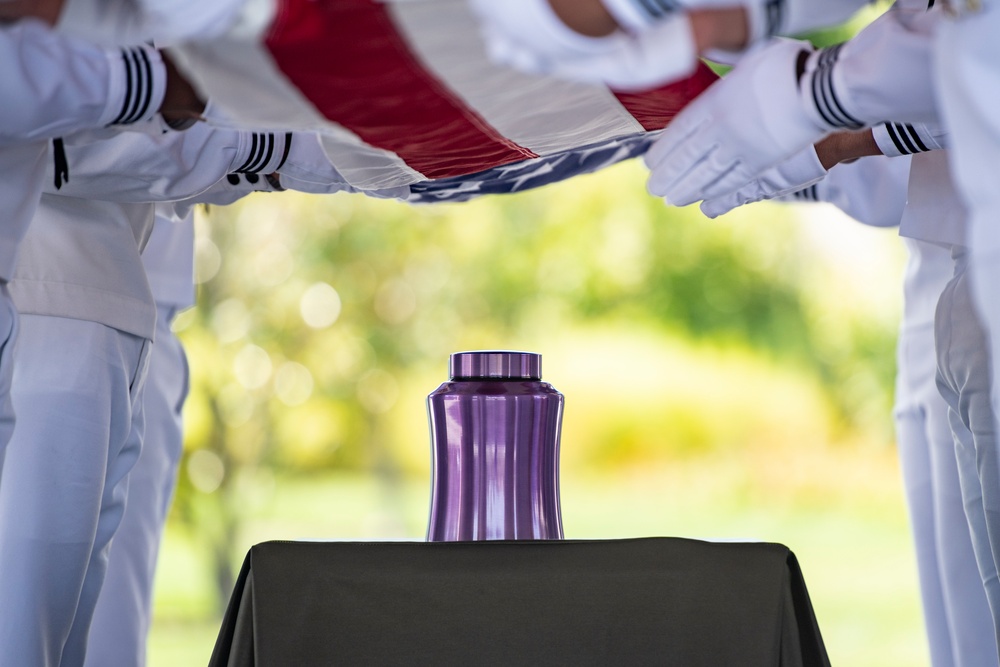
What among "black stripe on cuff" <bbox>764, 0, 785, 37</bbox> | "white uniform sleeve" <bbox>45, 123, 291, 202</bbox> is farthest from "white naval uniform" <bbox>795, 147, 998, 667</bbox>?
"white uniform sleeve" <bbox>45, 123, 291, 202</bbox>

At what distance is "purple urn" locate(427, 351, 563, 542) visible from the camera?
111cm

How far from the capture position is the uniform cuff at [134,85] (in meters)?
0.93

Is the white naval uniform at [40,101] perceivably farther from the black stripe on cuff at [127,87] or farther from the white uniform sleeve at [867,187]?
the white uniform sleeve at [867,187]

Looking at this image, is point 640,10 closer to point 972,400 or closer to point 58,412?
point 972,400

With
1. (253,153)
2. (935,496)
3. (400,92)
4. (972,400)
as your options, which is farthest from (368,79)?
(935,496)

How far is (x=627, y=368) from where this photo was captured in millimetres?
5980

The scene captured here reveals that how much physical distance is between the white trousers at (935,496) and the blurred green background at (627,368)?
374cm

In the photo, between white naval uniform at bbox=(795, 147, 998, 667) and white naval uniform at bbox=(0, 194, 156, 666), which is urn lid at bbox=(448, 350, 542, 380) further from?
white naval uniform at bbox=(795, 147, 998, 667)

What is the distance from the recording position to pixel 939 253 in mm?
1527

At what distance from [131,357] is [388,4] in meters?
0.68

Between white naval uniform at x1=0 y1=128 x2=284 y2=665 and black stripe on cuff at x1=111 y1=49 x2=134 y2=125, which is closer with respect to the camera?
black stripe on cuff at x1=111 y1=49 x2=134 y2=125

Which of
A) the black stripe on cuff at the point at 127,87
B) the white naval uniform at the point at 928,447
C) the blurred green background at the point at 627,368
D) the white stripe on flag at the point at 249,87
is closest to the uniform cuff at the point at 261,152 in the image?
the white stripe on flag at the point at 249,87

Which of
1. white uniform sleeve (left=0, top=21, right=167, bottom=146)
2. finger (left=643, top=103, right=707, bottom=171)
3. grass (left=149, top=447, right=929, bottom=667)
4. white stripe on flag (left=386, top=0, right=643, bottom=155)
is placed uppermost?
white stripe on flag (left=386, top=0, right=643, bottom=155)

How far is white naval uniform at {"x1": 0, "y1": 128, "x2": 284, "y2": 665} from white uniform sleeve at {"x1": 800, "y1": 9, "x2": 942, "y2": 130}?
0.67 metres
